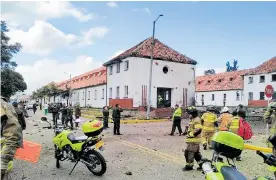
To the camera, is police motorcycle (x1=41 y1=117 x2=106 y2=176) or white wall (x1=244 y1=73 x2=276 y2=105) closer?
police motorcycle (x1=41 y1=117 x2=106 y2=176)

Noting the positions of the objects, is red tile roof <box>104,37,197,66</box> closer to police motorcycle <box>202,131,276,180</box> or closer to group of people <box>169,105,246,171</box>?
group of people <box>169,105,246,171</box>

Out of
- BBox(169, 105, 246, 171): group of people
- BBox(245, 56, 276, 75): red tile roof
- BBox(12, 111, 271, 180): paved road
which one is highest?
BBox(245, 56, 276, 75): red tile roof

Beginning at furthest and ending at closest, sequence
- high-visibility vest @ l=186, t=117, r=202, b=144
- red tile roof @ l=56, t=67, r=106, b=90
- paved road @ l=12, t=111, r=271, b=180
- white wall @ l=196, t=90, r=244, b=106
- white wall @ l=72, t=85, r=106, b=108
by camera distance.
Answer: white wall @ l=196, t=90, r=244, b=106 < red tile roof @ l=56, t=67, r=106, b=90 < white wall @ l=72, t=85, r=106, b=108 < high-visibility vest @ l=186, t=117, r=202, b=144 < paved road @ l=12, t=111, r=271, b=180

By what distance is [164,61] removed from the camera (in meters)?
37.3

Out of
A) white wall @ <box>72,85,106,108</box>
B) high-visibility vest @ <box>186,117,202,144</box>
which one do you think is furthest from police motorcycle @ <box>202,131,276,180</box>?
white wall @ <box>72,85,106,108</box>

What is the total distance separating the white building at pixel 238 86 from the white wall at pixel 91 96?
18460 mm

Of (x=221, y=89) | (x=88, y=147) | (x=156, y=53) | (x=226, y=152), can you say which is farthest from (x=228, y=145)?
(x=221, y=89)

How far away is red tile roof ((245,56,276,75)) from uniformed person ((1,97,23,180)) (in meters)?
47.5

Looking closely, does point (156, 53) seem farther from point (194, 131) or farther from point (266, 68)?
point (194, 131)

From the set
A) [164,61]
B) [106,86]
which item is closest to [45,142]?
[164,61]

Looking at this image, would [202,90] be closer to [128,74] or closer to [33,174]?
[128,74]

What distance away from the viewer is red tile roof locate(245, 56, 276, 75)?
47812 millimetres

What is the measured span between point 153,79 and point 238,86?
24984 mm

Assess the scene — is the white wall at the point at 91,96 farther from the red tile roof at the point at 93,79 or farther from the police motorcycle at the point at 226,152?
the police motorcycle at the point at 226,152
